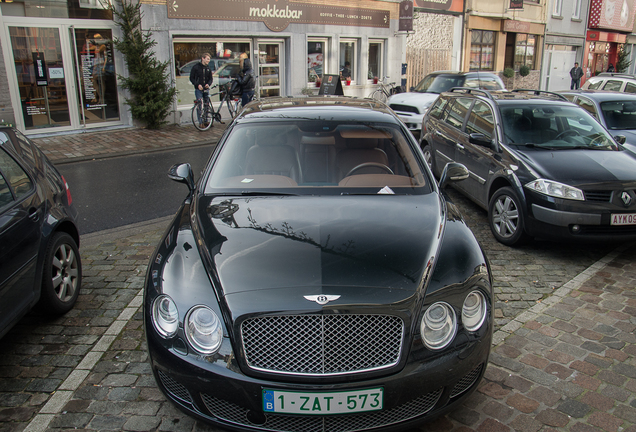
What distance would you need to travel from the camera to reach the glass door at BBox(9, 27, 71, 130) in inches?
505

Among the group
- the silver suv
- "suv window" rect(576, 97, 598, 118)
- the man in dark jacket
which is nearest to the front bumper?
"suv window" rect(576, 97, 598, 118)

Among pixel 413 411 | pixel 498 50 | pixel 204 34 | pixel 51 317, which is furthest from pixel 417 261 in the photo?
pixel 498 50

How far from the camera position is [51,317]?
4.25m

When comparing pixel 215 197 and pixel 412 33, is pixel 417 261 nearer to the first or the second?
pixel 215 197

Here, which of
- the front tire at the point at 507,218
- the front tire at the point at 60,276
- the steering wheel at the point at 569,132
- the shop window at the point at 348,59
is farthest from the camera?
the shop window at the point at 348,59

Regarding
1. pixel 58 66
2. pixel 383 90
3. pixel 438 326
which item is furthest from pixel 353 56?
pixel 438 326

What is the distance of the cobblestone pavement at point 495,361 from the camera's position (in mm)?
3059

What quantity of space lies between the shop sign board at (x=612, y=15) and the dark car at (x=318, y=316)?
38.2 metres

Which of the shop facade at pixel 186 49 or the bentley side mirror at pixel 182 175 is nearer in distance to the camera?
the bentley side mirror at pixel 182 175

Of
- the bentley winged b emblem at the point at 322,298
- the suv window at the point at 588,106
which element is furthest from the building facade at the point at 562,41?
the bentley winged b emblem at the point at 322,298

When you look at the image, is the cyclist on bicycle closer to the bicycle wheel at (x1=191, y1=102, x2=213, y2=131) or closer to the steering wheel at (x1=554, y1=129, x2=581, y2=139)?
the bicycle wheel at (x1=191, y1=102, x2=213, y2=131)

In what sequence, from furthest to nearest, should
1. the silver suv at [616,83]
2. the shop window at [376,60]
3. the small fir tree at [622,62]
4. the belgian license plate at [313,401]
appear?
the small fir tree at [622,62]
the shop window at [376,60]
the silver suv at [616,83]
the belgian license plate at [313,401]

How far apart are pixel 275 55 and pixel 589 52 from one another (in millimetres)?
27145

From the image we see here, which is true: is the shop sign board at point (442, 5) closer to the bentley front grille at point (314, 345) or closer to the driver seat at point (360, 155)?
the driver seat at point (360, 155)
